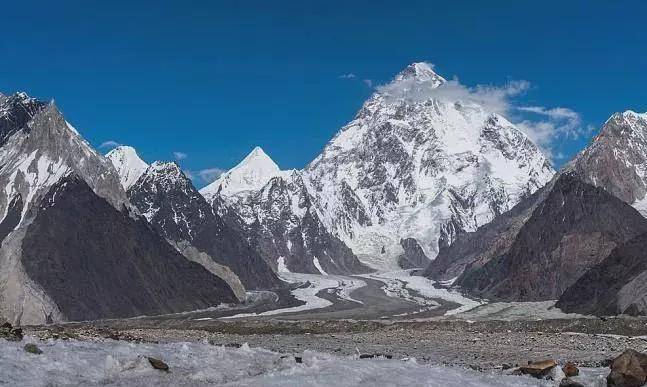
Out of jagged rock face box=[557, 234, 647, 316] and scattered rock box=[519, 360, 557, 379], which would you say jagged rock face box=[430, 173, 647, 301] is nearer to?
jagged rock face box=[557, 234, 647, 316]

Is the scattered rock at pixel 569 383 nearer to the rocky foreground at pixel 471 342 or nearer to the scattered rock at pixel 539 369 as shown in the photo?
the rocky foreground at pixel 471 342

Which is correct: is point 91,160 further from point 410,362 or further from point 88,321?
point 410,362

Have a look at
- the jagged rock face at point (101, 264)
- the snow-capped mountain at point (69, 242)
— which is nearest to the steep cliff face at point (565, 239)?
the snow-capped mountain at point (69, 242)

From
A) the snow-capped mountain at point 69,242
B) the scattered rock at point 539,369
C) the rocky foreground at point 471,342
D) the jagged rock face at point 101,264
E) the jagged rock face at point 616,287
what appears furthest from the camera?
the jagged rock face at point 101,264

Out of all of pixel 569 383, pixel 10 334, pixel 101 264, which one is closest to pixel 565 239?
pixel 101 264

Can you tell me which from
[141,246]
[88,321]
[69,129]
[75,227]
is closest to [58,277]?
[88,321]

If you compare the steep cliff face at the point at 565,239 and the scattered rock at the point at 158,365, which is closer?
the scattered rock at the point at 158,365
